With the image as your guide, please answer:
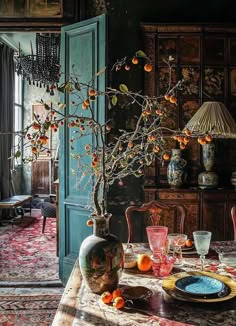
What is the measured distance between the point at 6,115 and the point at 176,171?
4.78 m

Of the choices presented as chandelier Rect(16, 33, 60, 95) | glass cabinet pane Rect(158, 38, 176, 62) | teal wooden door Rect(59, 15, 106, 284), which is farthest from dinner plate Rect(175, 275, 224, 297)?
chandelier Rect(16, 33, 60, 95)

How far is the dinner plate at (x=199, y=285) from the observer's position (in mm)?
1688

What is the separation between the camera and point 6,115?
7945 mm

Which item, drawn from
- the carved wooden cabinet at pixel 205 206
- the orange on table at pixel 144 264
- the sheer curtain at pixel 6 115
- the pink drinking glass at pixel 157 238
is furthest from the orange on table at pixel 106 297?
the sheer curtain at pixel 6 115

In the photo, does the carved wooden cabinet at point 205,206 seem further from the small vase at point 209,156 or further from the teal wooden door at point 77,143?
the teal wooden door at point 77,143

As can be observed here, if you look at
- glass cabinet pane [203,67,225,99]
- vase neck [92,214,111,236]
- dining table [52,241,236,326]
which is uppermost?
glass cabinet pane [203,67,225,99]

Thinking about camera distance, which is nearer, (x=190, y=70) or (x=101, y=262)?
(x=101, y=262)

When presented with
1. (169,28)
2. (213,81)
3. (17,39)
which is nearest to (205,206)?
(213,81)

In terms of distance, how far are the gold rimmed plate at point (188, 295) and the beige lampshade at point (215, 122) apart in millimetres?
1787

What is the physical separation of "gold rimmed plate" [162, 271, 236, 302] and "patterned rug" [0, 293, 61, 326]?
158cm

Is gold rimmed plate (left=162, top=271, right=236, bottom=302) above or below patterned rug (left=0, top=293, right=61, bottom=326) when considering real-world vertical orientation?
above

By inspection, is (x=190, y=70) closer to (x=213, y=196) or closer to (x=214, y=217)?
(x=213, y=196)

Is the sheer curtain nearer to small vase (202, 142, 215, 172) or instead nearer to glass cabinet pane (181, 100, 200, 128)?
glass cabinet pane (181, 100, 200, 128)

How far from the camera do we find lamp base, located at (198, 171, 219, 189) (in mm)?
4062
